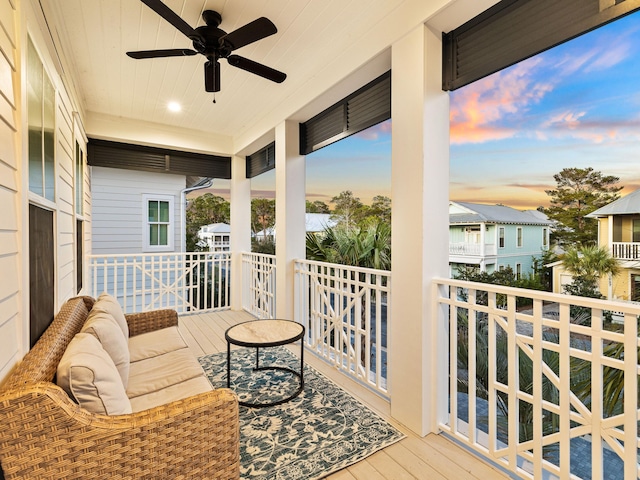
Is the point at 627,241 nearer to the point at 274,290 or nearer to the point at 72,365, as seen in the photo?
the point at 72,365

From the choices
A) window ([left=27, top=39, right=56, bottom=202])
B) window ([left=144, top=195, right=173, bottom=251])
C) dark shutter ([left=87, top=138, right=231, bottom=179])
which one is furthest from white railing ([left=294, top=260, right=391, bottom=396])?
window ([left=144, top=195, right=173, bottom=251])

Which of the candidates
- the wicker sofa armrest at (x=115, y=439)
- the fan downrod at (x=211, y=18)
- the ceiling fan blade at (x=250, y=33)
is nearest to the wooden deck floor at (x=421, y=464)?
the wicker sofa armrest at (x=115, y=439)

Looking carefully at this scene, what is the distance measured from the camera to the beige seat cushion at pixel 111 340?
5.54 feet

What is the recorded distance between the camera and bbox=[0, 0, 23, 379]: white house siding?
3.91 ft

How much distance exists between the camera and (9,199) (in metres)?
1.26

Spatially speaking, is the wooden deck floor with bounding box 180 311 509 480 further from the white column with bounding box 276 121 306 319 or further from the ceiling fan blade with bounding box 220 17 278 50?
the ceiling fan blade with bounding box 220 17 278 50

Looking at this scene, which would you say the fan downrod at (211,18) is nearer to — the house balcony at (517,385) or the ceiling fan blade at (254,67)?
the ceiling fan blade at (254,67)

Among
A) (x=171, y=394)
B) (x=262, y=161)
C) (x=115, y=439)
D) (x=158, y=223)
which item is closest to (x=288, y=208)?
(x=262, y=161)

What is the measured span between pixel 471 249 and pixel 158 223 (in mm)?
6027

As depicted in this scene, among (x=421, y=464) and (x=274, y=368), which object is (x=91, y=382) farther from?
(x=274, y=368)

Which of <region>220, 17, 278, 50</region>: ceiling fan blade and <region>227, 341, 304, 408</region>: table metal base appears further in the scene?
<region>227, 341, 304, 408</region>: table metal base

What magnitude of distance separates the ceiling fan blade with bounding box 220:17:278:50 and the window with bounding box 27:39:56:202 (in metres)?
1.05

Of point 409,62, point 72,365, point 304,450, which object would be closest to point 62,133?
point 72,365

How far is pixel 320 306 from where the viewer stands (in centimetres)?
324
